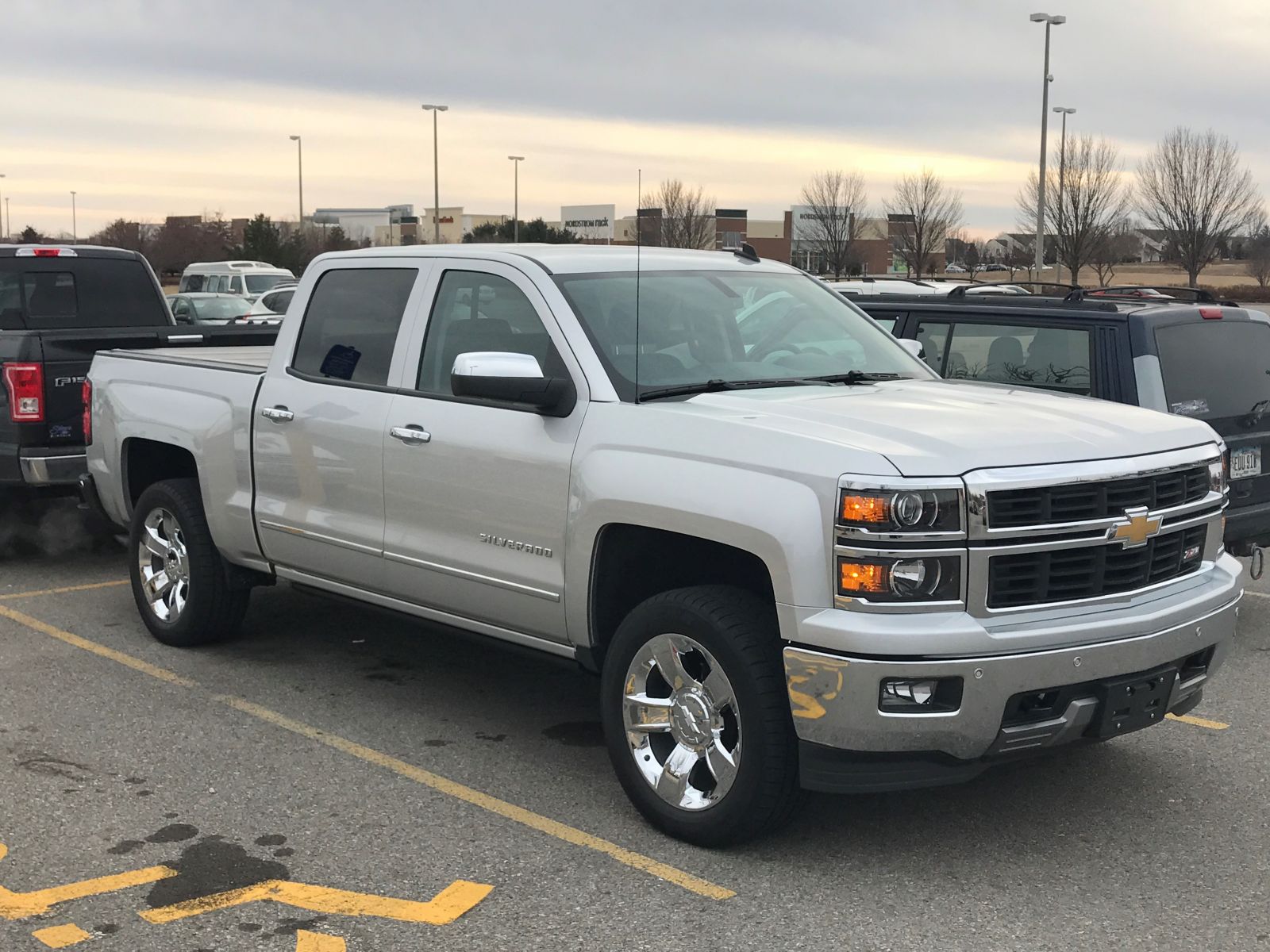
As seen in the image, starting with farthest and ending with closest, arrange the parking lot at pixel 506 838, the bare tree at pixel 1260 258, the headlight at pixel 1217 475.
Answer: the bare tree at pixel 1260 258, the headlight at pixel 1217 475, the parking lot at pixel 506 838

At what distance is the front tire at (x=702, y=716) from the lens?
4332 millimetres

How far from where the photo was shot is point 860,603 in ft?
13.4

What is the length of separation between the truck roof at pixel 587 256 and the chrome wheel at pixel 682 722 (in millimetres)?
1635

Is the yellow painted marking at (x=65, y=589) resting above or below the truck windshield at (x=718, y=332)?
below

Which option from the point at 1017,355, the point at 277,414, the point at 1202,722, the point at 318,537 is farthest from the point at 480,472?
the point at 1017,355

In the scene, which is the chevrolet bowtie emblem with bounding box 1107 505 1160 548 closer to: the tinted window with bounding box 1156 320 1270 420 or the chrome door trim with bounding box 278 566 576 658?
the chrome door trim with bounding box 278 566 576 658

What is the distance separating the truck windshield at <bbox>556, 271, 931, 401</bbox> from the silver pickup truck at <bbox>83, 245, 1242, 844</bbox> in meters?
0.01

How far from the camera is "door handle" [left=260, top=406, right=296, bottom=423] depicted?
20.5 ft

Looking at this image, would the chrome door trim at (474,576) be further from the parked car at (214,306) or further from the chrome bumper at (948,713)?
the parked car at (214,306)

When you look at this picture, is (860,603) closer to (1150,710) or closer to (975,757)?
(975,757)

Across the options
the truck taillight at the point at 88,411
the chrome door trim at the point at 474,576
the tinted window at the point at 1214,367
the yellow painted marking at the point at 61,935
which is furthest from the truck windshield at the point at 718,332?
the truck taillight at the point at 88,411

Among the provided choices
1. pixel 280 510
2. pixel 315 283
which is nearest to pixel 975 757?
pixel 280 510

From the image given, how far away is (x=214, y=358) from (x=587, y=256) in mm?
2792

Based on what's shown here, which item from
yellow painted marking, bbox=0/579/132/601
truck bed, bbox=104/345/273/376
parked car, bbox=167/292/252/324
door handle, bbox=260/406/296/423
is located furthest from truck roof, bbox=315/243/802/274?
parked car, bbox=167/292/252/324
